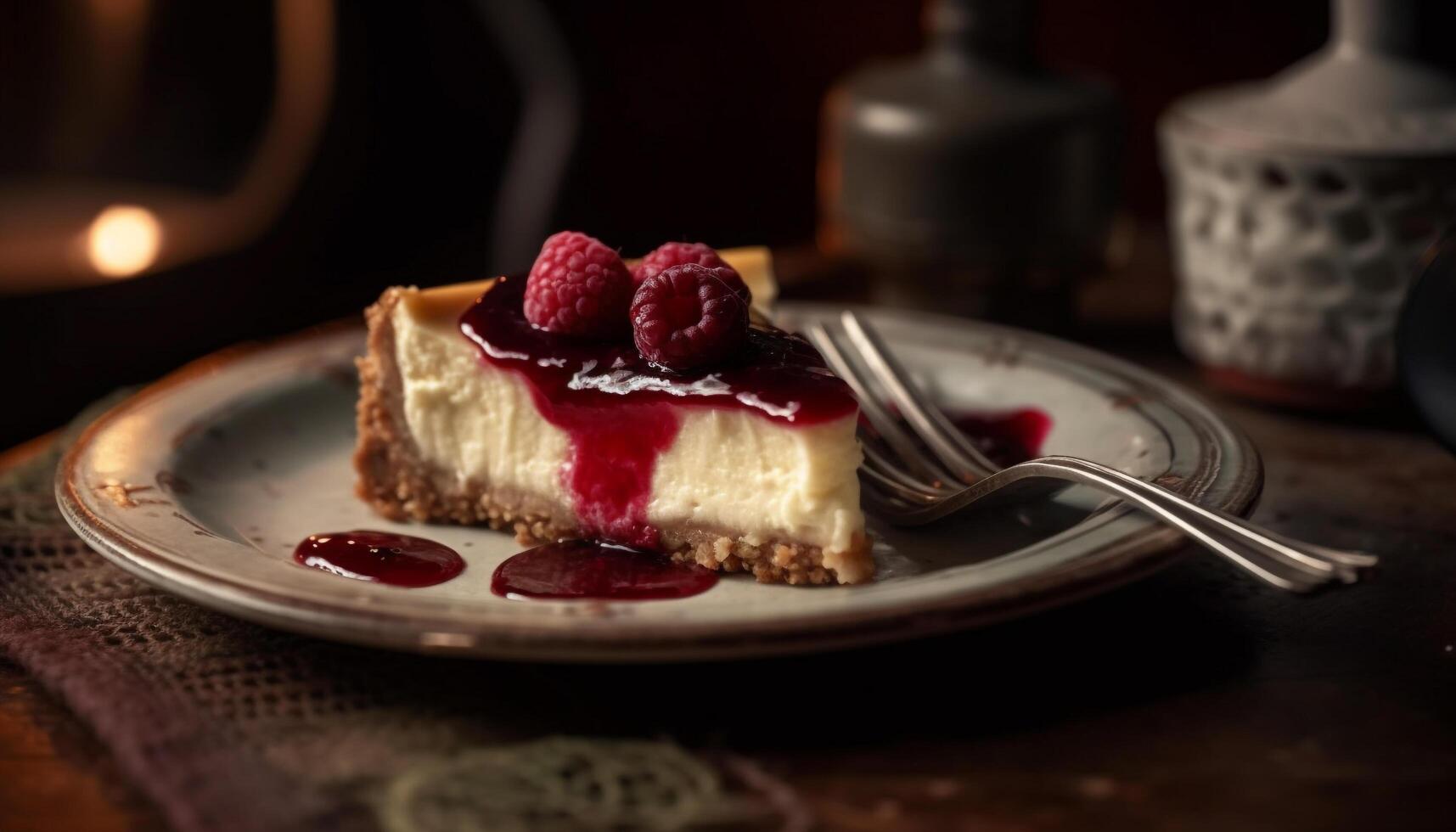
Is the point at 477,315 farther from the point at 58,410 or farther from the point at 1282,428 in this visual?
the point at 58,410

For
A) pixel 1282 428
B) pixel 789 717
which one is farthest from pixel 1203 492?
pixel 1282 428

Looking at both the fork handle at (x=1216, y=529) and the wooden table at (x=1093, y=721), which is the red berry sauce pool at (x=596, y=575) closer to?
the wooden table at (x=1093, y=721)

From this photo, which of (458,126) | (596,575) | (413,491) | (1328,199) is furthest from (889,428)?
(458,126)

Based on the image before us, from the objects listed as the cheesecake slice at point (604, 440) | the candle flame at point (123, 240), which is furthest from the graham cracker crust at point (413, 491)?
the candle flame at point (123, 240)

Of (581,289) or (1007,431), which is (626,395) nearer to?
(581,289)

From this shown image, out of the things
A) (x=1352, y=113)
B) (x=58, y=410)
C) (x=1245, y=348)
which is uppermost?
(x=1352, y=113)

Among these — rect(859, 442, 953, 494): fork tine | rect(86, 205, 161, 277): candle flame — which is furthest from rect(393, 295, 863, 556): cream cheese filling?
rect(86, 205, 161, 277): candle flame
